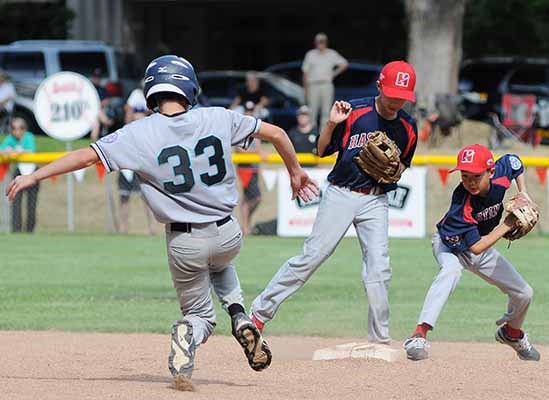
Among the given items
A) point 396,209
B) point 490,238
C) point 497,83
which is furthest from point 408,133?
point 497,83

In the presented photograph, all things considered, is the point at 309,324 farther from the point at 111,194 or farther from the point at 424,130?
the point at 424,130

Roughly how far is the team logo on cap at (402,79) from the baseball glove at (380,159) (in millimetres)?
370

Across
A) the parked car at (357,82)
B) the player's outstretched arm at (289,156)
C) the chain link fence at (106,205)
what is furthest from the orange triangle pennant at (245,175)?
the player's outstretched arm at (289,156)

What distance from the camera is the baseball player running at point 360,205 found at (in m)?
9.02

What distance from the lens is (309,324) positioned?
1139 centimetres

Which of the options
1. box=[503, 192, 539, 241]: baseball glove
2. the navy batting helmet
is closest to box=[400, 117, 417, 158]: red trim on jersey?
box=[503, 192, 539, 241]: baseball glove

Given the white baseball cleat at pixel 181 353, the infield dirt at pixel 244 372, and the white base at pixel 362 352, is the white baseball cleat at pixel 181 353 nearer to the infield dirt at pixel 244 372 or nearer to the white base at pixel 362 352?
the infield dirt at pixel 244 372

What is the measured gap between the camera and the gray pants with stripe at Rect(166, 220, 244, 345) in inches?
290

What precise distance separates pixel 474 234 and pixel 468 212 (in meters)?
0.17

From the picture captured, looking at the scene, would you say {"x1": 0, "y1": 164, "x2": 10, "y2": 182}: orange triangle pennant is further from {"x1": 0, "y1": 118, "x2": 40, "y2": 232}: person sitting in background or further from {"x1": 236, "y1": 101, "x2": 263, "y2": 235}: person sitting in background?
Result: {"x1": 236, "y1": 101, "x2": 263, "y2": 235}: person sitting in background

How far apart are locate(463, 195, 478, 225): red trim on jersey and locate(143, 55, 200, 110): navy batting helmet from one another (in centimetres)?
237

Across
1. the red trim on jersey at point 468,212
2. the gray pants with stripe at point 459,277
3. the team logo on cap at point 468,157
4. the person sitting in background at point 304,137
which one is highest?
the team logo on cap at point 468,157

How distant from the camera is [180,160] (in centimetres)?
727

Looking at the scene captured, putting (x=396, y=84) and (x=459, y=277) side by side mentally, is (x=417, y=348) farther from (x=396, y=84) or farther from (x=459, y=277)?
(x=396, y=84)
